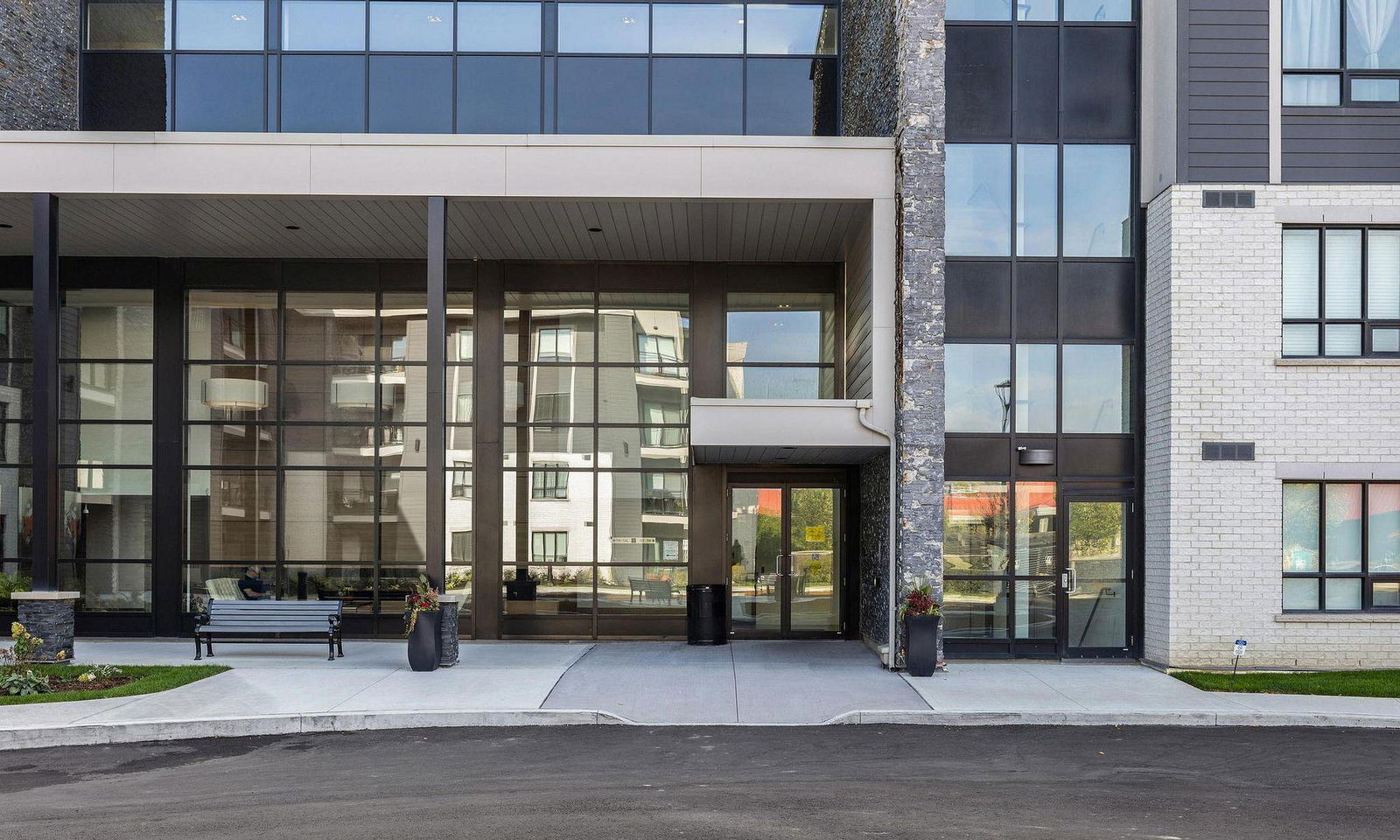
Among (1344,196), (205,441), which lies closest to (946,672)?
(1344,196)

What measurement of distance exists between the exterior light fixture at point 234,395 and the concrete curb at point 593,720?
709 cm

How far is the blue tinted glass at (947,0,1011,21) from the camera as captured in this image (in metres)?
13.4

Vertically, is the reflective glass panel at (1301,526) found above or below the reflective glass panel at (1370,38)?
below

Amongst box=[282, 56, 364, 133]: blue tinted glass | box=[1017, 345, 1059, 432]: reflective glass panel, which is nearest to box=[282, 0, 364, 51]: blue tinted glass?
box=[282, 56, 364, 133]: blue tinted glass

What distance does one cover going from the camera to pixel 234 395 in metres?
15.6

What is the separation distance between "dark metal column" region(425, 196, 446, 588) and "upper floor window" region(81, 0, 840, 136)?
9.23 feet

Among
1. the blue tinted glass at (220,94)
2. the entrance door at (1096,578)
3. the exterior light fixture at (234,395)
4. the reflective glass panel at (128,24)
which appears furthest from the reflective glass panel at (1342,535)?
the reflective glass panel at (128,24)

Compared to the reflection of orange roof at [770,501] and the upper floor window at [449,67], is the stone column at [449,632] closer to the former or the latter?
the reflection of orange roof at [770,501]

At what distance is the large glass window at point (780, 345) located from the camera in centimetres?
1567

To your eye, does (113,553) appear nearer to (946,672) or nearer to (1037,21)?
(946,672)

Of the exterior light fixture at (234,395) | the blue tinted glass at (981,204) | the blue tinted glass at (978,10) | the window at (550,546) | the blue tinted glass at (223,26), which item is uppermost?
the blue tinted glass at (223,26)

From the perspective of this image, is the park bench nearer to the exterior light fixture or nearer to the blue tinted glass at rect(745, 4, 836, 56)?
the exterior light fixture

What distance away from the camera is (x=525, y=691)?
1108 centimetres

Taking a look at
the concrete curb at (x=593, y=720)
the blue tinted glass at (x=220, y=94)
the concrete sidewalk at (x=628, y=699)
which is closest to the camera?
the concrete curb at (x=593, y=720)
